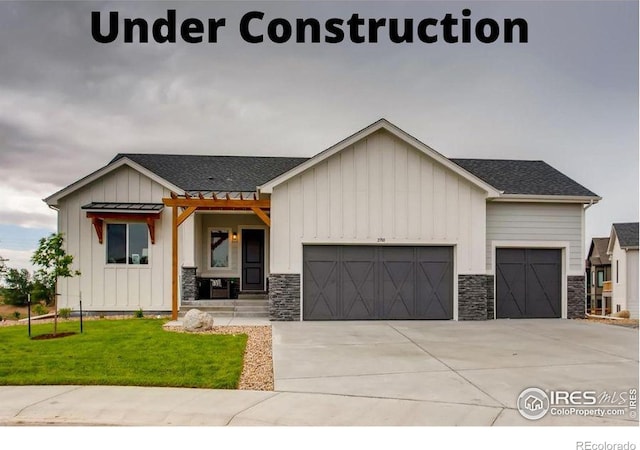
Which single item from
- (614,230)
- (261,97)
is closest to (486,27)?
(261,97)

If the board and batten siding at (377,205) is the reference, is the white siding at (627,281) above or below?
below

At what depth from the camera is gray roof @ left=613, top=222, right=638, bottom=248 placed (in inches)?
1035

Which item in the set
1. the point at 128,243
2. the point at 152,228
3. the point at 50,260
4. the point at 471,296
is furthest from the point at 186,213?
the point at 471,296

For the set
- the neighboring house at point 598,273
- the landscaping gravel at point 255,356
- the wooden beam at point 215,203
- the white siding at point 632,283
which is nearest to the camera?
the landscaping gravel at point 255,356

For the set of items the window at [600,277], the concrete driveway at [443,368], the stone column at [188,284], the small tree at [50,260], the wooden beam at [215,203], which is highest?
the wooden beam at [215,203]

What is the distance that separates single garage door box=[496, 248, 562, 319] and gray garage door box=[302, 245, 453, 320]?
1.79 meters

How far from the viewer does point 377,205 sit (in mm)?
13336

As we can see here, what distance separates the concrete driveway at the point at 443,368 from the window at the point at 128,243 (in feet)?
17.5

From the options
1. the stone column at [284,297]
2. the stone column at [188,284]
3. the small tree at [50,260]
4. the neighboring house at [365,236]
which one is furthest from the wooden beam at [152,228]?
the stone column at [284,297]

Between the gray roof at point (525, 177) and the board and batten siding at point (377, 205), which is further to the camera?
the gray roof at point (525, 177)

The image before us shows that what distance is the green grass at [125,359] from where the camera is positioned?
668 cm

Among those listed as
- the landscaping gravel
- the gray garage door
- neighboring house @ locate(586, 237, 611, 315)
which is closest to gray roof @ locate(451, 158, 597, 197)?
the gray garage door

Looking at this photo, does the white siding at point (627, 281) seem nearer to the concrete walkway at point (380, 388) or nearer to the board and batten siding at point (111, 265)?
the concrete walkway at point (380, 388)

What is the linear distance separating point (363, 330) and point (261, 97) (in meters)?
7.74
